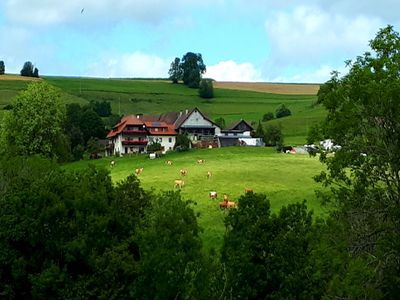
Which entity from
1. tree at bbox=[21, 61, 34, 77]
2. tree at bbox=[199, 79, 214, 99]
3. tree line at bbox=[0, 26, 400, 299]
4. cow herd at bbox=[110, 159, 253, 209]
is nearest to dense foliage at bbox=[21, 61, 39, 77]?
tree at bbox=[21, 61, 34, 77]

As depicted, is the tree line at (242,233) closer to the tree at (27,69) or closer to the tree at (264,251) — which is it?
the tree at (264,251)

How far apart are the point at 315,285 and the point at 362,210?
592cm

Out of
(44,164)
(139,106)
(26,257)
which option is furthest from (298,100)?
(26,257)

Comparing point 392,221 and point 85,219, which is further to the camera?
point 85,219

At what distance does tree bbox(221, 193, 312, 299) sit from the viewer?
29.0 m

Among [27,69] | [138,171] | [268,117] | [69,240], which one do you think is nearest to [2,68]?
[27,69]

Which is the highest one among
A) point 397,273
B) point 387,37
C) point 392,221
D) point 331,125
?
point 387,37

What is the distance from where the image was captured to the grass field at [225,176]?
50.2m

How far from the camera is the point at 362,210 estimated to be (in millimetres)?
24047

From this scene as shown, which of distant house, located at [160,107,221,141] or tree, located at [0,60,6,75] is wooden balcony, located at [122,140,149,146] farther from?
tree, located at [0,60,6,75]

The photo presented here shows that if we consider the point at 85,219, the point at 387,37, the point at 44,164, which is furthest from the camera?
the point at 44,164

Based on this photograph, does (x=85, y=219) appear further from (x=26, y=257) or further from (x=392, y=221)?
(x=392, y=221)

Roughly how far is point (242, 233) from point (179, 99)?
5948 inches

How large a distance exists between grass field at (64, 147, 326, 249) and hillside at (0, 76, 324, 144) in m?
65.6
